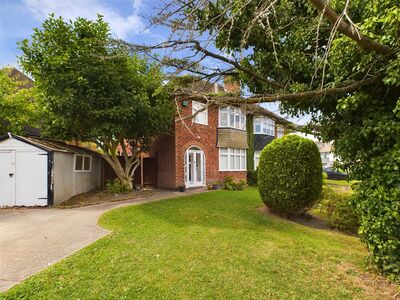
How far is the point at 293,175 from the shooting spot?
772 cm

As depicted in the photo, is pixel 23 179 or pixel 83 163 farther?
pixel 83 163

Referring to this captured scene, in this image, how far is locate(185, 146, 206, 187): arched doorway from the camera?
1501 cm

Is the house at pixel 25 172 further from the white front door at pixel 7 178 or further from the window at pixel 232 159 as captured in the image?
the window at pixel 232 159

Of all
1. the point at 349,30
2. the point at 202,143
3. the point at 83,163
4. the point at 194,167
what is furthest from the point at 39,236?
the point at 202,143

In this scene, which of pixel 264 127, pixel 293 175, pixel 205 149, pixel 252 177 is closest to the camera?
pixel 293 175

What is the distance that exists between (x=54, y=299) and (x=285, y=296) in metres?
3.26

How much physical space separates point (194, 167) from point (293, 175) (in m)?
8.41

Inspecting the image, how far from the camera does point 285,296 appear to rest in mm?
3500

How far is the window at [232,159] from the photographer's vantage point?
1681cm

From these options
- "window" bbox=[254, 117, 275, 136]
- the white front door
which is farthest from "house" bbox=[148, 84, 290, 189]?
the white front door

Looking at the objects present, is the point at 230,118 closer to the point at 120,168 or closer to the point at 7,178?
the point at 120,168

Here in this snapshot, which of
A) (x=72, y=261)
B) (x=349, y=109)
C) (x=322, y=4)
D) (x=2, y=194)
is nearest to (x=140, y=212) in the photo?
(x=72, y=261)

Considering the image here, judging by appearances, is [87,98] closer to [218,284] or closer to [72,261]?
[72,261]

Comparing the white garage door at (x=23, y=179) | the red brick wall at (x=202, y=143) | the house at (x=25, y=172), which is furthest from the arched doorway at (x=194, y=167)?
the white garage door at (x=23, y=179)
